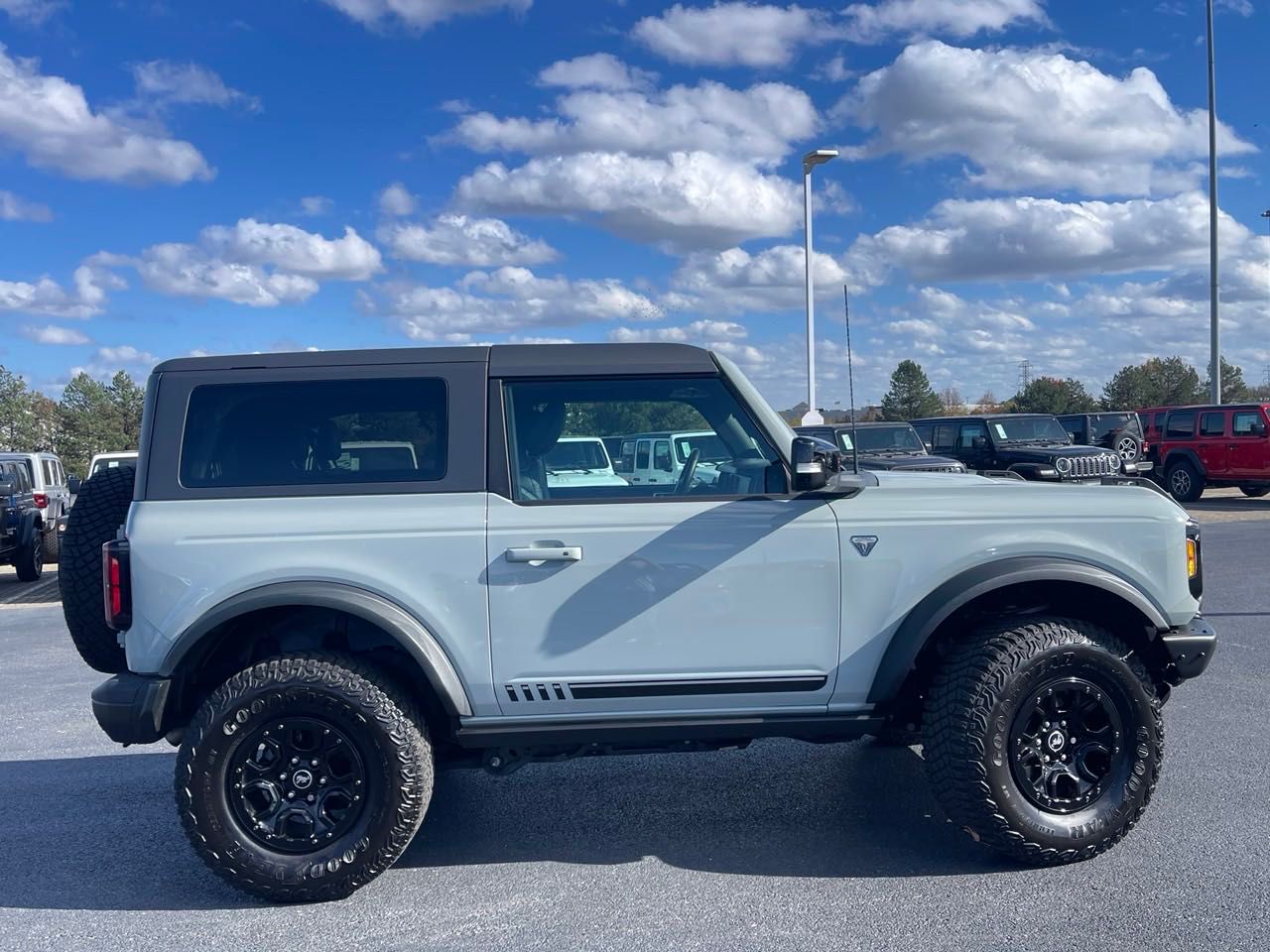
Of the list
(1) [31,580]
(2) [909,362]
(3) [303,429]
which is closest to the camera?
(3) [303,429]

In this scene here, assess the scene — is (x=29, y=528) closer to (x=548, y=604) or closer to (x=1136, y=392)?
(x=548, y=604)

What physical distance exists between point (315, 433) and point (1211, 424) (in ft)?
68.3

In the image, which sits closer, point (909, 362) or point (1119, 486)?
point (1119, 486)

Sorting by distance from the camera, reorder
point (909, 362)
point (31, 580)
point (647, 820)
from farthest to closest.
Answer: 1. point (909, 362)
2. point (31, 580)
3. point (647, 820)

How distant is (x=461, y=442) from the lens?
3.98 metres

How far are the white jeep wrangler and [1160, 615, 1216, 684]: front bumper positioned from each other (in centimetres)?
1

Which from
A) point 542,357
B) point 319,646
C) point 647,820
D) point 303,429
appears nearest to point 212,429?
point 303,429

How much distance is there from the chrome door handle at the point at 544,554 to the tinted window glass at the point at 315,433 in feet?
1.41

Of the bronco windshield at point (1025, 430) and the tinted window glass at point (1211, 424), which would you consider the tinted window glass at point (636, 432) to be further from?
the tinted window glass at point (1211, 424)

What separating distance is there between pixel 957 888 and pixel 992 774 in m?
0.42

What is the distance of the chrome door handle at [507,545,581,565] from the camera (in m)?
3.83

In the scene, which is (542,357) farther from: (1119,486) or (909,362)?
(909,362)

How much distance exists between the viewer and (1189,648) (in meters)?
4.03

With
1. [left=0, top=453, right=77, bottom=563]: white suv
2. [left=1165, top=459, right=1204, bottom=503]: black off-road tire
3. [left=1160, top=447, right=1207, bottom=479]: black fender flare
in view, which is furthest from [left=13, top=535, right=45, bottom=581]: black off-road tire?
[left=1160, top=447, right=1207, bottom=479]: black fender flare
